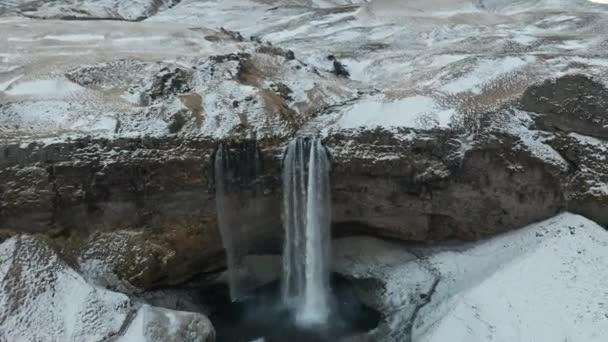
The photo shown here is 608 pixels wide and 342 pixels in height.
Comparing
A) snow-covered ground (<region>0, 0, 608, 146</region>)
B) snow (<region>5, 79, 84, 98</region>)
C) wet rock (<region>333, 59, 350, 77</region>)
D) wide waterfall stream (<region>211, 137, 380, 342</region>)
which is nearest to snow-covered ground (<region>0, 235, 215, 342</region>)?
wide waterfall stream (<region>211, 137, 380, 342</region>)

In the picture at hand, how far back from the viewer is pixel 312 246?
16672 mm

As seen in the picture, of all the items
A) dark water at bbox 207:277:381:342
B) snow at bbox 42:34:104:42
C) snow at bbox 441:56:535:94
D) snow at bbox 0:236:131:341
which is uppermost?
snow at bbox 42:34:104:42

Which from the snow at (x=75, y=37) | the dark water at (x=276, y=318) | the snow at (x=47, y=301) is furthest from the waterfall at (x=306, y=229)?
the snow at (x=75, y=37)

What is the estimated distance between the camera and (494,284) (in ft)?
46.0

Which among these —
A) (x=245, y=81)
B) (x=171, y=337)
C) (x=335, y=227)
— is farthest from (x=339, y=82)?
(x=171, y=337)

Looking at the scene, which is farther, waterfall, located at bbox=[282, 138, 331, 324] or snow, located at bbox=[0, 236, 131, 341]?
waterfall, located at bbox=[282, 138, 331, 324]

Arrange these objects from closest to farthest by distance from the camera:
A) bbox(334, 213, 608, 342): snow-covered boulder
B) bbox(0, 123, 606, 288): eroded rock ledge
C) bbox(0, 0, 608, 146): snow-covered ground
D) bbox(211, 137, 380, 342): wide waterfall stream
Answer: bbox(334, 213, 608, 342): snow-covered boulder → bbox(0, 123, 606, 288): eroded rock ledge → bbox(211, 137, 380, 342): wide waterfall stream → bbox(0, 0, 608, 146): snow-covered ground

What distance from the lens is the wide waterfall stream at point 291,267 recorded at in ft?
50.4

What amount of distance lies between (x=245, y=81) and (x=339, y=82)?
5746 millimetres

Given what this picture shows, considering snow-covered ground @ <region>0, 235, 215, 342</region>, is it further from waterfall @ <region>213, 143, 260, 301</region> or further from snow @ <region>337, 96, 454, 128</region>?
snow @ <region>337, 96, 454, 128</region>

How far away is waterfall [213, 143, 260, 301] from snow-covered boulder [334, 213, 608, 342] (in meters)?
3.83

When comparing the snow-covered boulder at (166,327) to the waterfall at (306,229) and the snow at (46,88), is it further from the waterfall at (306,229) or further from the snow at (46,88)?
the snow at (46,88)

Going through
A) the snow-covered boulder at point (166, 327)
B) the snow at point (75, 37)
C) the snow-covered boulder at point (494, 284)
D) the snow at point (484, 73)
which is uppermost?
the snow at point (75, 37)

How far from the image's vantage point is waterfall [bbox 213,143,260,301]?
15.4 meters
